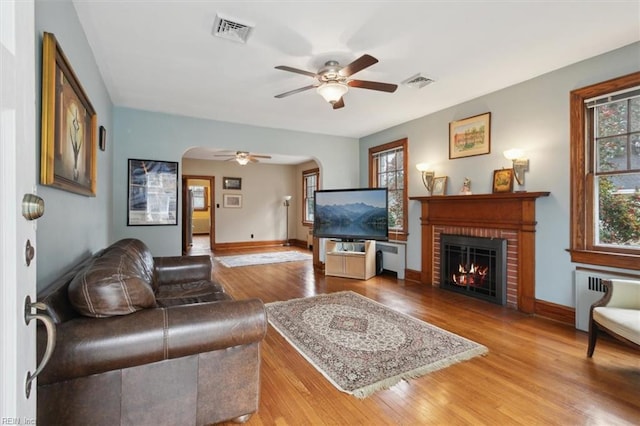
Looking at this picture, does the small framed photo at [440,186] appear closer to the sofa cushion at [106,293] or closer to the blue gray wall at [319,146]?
the blue gray wall at [319,146]

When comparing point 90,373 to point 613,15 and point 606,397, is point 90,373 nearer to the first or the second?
point 606,397

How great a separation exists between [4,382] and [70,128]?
6.29 feet

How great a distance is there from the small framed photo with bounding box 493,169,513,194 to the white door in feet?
13.9

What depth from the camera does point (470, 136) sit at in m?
4.18

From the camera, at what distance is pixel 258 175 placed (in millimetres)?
9375

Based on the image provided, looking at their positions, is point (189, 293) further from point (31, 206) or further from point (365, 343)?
point (31, 206)

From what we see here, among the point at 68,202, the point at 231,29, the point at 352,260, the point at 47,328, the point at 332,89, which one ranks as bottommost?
the point at 352,260

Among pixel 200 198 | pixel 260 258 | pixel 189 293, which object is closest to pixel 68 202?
pixel 189 293

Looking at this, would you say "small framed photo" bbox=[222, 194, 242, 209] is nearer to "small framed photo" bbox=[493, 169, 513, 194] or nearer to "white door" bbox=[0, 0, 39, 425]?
"small framed photo" bbox=[493, 169, 513, 194]

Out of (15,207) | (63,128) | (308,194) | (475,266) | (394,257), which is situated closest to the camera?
(15,207)

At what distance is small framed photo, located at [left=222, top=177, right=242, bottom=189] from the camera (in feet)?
29.2

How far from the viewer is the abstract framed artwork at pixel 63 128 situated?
59.6 inches

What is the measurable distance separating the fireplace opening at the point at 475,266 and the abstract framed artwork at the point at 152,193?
4.07m

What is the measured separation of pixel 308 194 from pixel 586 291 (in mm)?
7221
